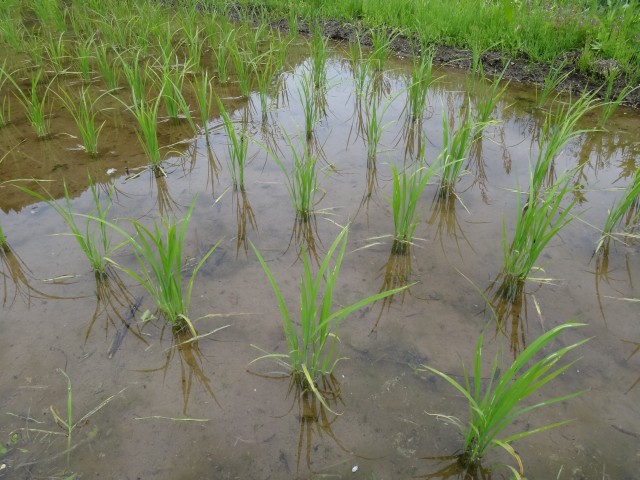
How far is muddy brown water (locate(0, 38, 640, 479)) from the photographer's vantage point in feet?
4.67

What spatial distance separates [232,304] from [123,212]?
0.98 metres

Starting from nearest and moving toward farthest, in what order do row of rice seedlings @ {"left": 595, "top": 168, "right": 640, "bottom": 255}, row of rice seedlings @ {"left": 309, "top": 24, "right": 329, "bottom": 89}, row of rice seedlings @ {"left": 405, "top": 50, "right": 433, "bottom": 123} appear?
1. row of rice seedlings @ {"left": 595, "top": 168, "right": 640, "bottom": 255}
2. row of rice seedlings @ {"left": 405, "top": 50, "right": 433, "bottom": 123}
3. row of rice seedlings @ {"left": 309, "top": 24, "right": 329, "bottom": 89}

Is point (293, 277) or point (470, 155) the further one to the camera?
point (470, 155)

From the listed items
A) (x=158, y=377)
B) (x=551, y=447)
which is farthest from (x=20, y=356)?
(x=551, y=447)

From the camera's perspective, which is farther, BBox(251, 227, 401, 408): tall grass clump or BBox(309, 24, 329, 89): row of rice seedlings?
BBox(309, 24, 329, 89): row of rice seedlings

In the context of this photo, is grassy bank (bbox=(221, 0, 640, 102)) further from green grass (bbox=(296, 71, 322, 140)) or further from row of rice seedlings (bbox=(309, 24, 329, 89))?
green grass (bbox=(296, 71, 322, 140))

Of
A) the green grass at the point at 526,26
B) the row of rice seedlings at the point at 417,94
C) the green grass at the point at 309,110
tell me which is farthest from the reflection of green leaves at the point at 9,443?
the green grass at the point at 526,26

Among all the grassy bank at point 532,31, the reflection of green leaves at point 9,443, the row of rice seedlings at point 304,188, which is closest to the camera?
the reflection of green leaves at point 9,443

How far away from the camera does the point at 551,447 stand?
4.69 feet

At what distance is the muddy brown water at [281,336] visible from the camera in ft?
4.67

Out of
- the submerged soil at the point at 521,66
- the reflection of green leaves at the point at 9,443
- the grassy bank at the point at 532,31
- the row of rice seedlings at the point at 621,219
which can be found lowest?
the reflection of green leaves at the point at 9,443

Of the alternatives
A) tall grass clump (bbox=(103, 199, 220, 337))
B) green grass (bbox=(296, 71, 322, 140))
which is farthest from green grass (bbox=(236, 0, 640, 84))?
tall grass clump (bbox=(103, 199, 220, 337))

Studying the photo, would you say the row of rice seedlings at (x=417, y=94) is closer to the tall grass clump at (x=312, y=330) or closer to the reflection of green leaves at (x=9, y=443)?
the tall grass clump at (x=312, y=330)

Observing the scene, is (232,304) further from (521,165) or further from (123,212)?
(521,165)
